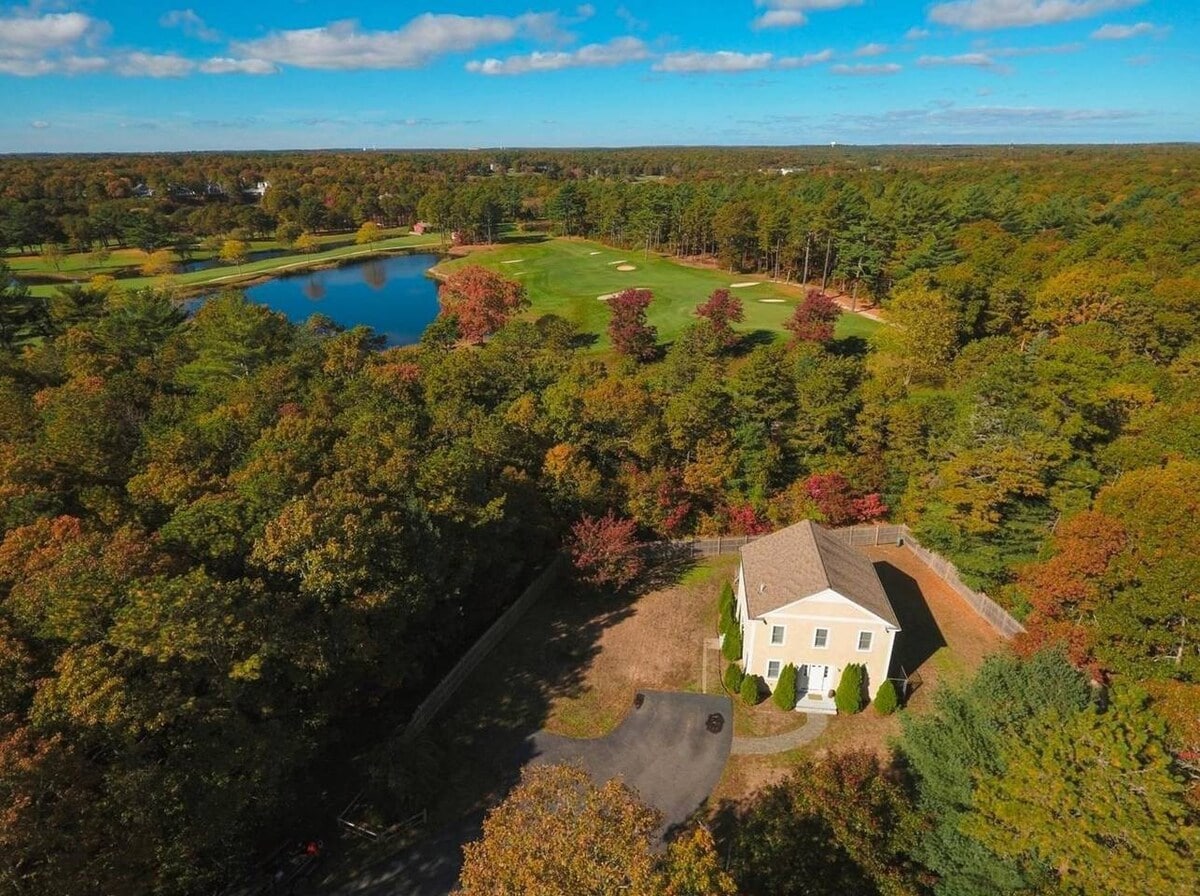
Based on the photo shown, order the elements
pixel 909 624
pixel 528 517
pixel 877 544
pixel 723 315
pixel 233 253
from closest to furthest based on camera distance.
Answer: pixel 909 624 → pixel 528 517 → pixel 877 544 → pixel 723 315 → pixel 233 253

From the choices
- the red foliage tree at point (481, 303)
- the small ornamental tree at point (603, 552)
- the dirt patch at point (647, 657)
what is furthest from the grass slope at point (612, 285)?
the dirt patch at point (647, 657)

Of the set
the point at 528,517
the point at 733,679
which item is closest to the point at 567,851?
the point at 733,679

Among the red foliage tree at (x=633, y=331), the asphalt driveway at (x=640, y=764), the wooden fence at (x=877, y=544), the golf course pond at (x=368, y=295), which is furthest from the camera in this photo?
the golf course pond at (x=368, y=295)

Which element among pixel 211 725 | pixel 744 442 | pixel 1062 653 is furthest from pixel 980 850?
pixel 744 442

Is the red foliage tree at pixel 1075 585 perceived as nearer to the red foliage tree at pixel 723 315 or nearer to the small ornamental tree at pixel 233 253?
the red foliage tree at pixel 723 315

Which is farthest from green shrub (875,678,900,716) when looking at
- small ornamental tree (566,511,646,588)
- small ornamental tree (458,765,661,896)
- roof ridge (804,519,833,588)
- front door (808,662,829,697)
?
small ornamental tree (458,765,661,896)

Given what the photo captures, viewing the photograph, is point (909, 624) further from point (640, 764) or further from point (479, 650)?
point (479, 650)

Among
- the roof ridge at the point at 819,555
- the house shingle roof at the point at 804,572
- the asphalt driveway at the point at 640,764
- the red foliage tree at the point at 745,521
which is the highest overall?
the roof ridge at the point at 819,555
